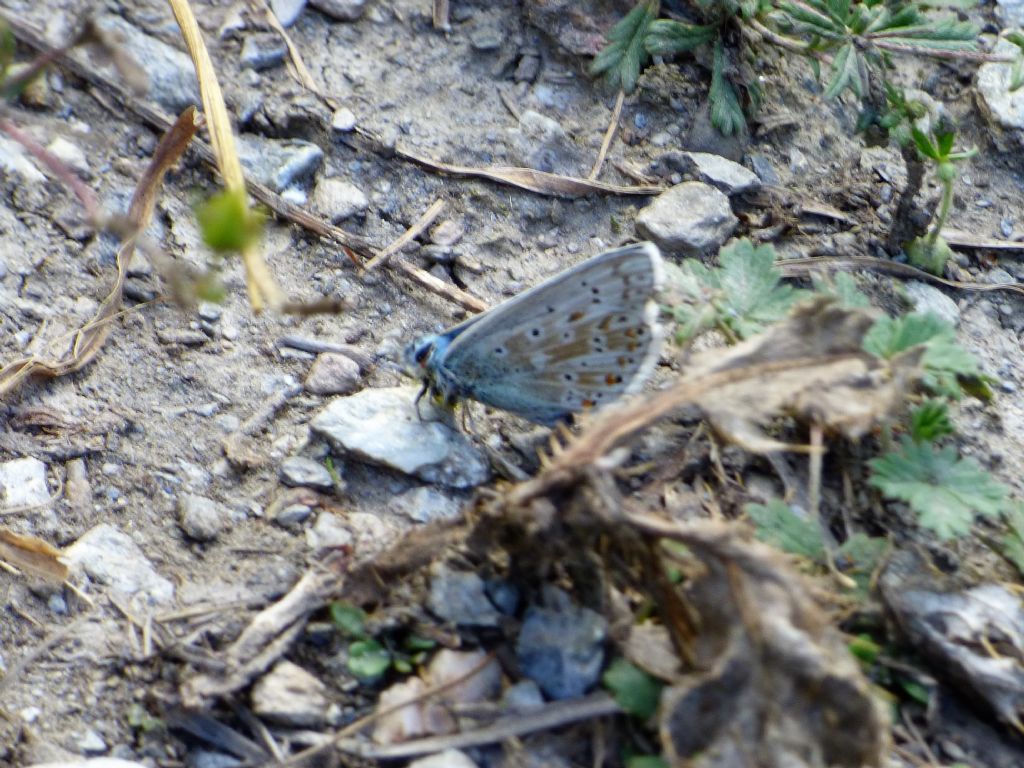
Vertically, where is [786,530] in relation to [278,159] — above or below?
below

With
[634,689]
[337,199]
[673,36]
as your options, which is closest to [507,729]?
[634,689]

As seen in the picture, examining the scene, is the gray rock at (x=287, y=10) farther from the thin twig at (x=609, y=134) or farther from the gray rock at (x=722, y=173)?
the gray rock at (x=722, y=173)

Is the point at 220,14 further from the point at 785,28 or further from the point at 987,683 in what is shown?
the point at 987,683

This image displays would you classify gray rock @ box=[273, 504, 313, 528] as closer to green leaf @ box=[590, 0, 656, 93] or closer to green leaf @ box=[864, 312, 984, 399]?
green leaf @ box=[864, 312, 984, 399]

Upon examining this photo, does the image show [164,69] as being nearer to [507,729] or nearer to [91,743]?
[91,743]

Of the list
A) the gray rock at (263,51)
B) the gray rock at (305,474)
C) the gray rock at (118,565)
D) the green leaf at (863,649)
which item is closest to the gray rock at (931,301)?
the green leaf at (863,649)

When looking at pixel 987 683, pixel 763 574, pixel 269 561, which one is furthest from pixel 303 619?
pixel 987 683
